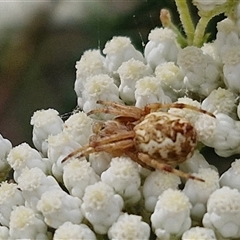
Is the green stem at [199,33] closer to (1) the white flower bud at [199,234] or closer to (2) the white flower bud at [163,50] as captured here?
(2) the white flower bud at [163,50]

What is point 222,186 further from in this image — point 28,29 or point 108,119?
point 28,29

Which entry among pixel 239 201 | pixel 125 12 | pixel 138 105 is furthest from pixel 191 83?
pixel 125 12

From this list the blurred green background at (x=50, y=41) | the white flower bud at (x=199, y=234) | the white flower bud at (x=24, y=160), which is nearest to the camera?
the white flower bud at (x=199, y=234)

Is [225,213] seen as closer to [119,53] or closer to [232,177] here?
[232,177]

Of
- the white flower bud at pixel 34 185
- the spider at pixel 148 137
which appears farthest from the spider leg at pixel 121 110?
the white flower bud at pixel 34 185

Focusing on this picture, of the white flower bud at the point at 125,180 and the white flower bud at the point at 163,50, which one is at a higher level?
the white flower bud at the point at 163,50

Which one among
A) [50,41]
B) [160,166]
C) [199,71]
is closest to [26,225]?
[160,166]
